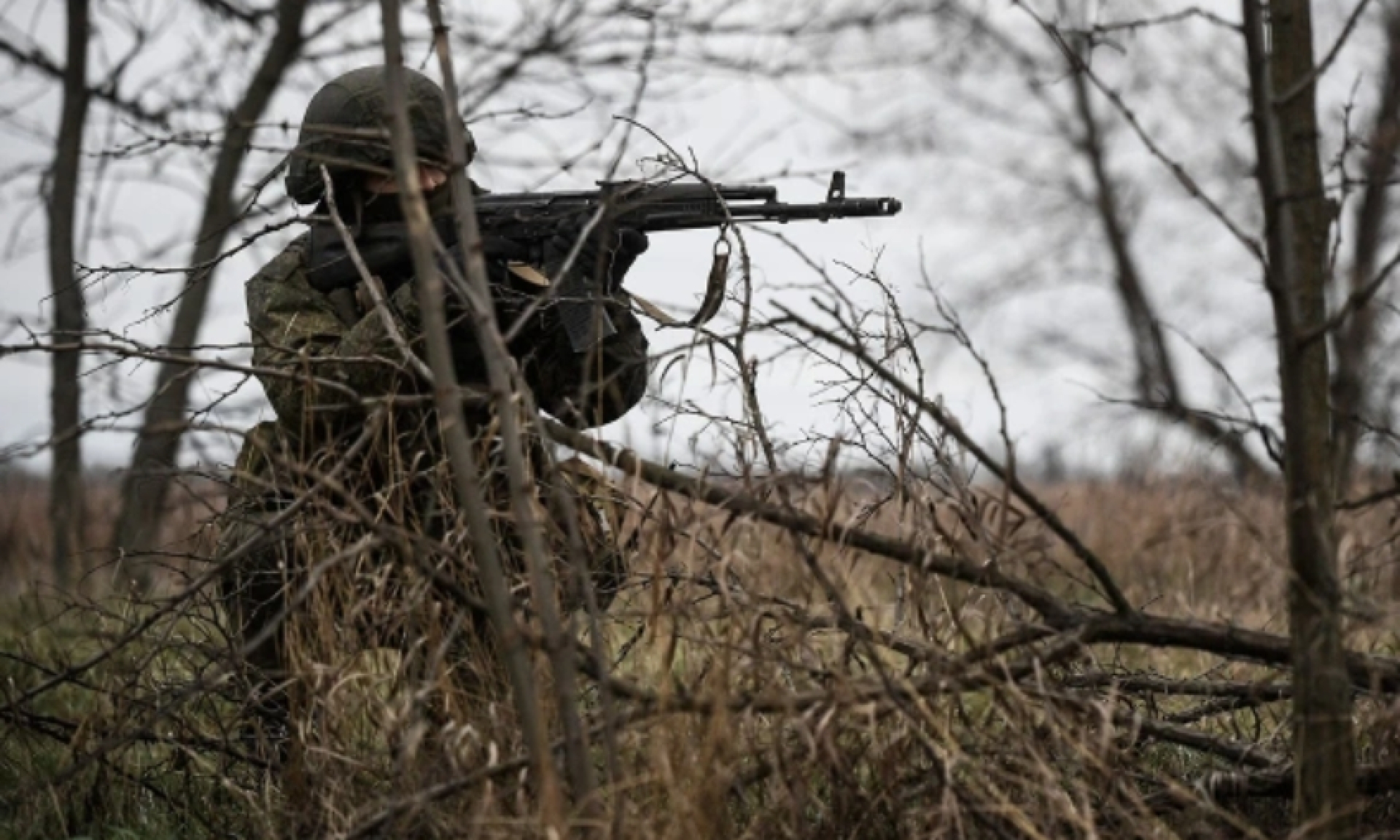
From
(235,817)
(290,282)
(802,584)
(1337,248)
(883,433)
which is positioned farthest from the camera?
(290,282)

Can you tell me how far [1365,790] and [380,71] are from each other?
2972 millimetres

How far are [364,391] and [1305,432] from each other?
221 cm

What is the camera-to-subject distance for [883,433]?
3.85 m

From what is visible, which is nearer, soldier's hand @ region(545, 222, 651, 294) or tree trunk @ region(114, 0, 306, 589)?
soldier's hand @ region(545, 222, 651, 294)

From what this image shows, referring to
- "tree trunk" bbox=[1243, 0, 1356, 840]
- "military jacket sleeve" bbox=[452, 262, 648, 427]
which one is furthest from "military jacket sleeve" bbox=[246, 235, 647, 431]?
"tree trunk" bbox=[1243, 0, 1356, 840]

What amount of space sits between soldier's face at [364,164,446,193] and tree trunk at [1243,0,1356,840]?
2.14 meters

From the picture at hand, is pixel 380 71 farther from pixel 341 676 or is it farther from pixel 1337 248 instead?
pixel 1337 248

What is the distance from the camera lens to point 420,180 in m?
4.66

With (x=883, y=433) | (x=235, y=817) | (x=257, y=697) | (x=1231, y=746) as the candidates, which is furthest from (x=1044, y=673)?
(x=235, y=817)

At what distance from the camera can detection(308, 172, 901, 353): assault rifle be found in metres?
4.31

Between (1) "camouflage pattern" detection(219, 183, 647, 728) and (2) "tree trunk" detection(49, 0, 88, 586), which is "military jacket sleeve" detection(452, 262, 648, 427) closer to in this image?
(1) "camouflage pattern" detection(219, 183, 647, 728)

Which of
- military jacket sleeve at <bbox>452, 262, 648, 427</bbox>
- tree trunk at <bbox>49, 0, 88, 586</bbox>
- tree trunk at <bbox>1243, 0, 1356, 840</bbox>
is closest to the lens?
tree trunk at <bbox>1243, 0, 1356, 840</bbox>

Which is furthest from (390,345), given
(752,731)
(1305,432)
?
(1305,432)

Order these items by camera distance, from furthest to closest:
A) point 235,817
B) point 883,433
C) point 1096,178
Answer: point 1096,178, point 235,817, point 883,433
